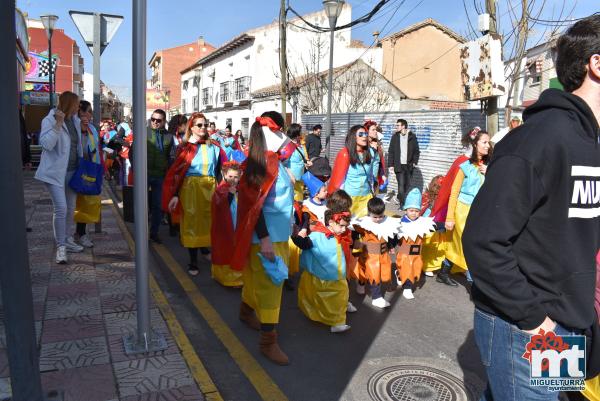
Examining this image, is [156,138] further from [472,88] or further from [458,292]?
[472,88]

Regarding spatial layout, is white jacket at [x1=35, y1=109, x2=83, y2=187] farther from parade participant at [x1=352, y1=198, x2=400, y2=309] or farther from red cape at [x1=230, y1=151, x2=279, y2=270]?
parade participant at [x1=352, y1=198, x2=400, y2=309]

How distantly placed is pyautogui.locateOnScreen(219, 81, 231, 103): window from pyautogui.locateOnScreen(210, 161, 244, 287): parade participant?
3419 cm

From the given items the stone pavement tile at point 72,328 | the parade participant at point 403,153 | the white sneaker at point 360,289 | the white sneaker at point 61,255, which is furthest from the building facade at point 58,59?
the white sneaker at point 360,289

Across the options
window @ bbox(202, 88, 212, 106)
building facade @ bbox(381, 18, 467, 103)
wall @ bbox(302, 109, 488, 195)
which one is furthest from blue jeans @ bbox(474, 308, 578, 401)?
window @ bbox(202, 88, 212, 106)

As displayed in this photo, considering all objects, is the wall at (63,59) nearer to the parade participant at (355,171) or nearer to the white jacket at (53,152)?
the white jacket at (53,152)

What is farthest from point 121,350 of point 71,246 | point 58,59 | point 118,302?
point 58,59

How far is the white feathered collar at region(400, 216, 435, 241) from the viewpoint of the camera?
5348mm

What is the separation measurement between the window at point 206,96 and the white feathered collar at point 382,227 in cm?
4080

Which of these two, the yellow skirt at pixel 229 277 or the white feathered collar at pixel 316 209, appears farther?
the yellow skirt at pixel 229 277

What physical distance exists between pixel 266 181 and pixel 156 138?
3.92m

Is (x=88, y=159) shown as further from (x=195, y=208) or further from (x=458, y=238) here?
(x=458, y=238)

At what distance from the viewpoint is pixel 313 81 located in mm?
26062

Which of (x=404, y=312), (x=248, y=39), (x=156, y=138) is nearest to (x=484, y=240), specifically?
(x=404, y=312)

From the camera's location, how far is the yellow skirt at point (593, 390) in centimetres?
Answer: 275
